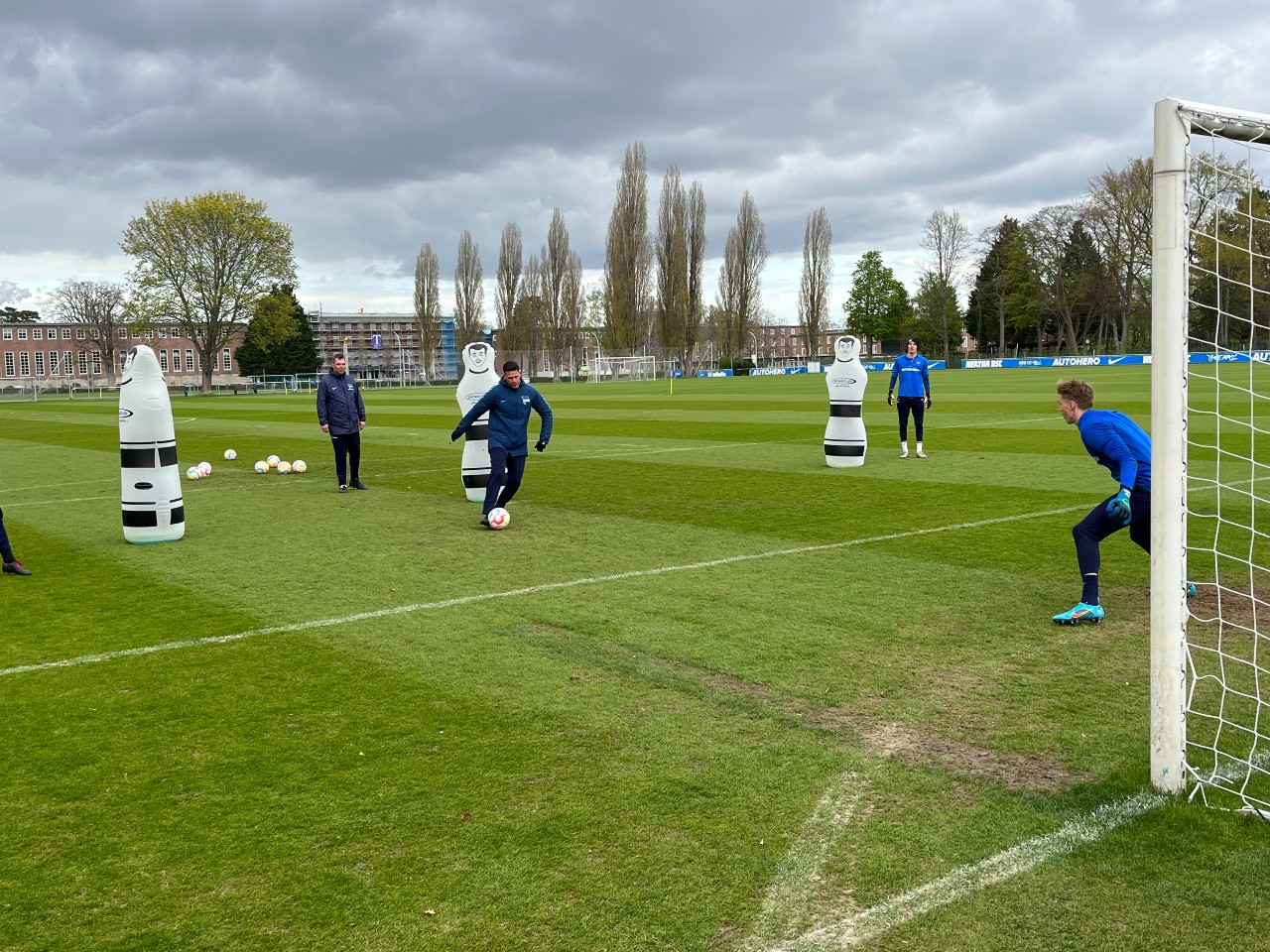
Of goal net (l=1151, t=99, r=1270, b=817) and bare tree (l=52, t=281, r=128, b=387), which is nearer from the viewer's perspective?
goal net (l=1151, t=99, r=1270, b=817)

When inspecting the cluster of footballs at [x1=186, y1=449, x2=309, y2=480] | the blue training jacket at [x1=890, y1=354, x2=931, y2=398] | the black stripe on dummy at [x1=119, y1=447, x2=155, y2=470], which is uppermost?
the blue training jacket at [x1=890, y1=354, x2=931, y2=398]

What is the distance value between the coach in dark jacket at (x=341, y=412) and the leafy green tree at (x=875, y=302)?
108239 mm

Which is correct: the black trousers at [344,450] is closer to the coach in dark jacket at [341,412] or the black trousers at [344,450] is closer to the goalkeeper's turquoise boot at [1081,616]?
the coach in dark jacket at [341,412]

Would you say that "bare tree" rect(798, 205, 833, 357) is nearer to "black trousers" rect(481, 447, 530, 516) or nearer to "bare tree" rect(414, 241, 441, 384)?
"bare tree" rect(414, 241, 441, 384)

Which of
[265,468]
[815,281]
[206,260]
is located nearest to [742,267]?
[815,281]

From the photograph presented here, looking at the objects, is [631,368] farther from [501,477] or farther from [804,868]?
[804,868]

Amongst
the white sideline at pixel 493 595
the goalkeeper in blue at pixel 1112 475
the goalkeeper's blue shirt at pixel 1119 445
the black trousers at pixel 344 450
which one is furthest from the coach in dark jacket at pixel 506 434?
the goalkeeper's blue shirt at pixel 1119 445

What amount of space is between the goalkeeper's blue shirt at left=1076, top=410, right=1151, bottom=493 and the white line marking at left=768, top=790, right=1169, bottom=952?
285 cm

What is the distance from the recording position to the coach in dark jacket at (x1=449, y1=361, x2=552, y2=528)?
1155 centimetres

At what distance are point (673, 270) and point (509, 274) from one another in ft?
71.6

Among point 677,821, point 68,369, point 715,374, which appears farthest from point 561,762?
point 68,369

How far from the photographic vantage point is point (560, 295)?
9694 cm

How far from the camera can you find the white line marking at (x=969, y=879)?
335 cm

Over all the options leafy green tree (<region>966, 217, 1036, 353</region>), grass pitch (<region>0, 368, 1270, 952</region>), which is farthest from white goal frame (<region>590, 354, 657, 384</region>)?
grass pitch (<region>0, 368, 1270, 952</region>)
